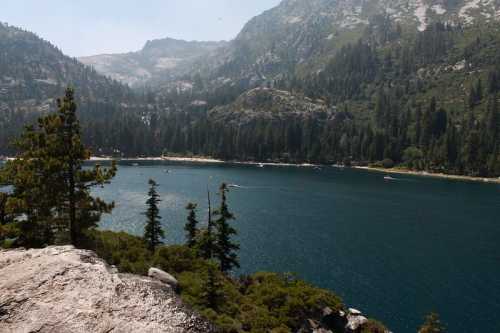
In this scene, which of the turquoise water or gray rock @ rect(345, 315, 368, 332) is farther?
the turquoise water

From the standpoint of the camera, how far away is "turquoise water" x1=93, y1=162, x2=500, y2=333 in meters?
58.8

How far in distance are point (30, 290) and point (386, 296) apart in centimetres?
5631

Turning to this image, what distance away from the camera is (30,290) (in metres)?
13.5

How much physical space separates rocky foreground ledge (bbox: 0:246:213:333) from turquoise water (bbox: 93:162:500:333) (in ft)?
149

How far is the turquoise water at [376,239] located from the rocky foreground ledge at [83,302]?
149 ft

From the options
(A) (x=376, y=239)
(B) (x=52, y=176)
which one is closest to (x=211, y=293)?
(B) (x=52, y=176)

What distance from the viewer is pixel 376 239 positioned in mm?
93688

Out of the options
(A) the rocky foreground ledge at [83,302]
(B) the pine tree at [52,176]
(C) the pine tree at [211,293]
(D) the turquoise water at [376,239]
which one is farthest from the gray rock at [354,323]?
(A) the rocky foreground ledge at [83,302]

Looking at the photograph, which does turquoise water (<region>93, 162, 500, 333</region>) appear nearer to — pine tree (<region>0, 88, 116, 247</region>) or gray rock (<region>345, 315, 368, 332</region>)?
gray rock (<region>345, 315, 368, 332</region>)

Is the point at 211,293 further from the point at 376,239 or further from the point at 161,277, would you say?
the point at 376,239

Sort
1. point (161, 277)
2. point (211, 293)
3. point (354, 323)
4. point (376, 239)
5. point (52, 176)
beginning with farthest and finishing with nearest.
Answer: point (376, 239) < point (354, 323) < point (52, 176) < point (211, 293) < point (161, 277)

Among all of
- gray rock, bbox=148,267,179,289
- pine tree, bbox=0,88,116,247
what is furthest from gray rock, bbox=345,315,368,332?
pine tree, bbox=0,88,116,247

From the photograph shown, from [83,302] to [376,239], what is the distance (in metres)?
89.1

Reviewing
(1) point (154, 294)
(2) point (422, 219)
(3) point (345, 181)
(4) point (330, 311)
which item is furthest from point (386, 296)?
(3) point (345, 181)
